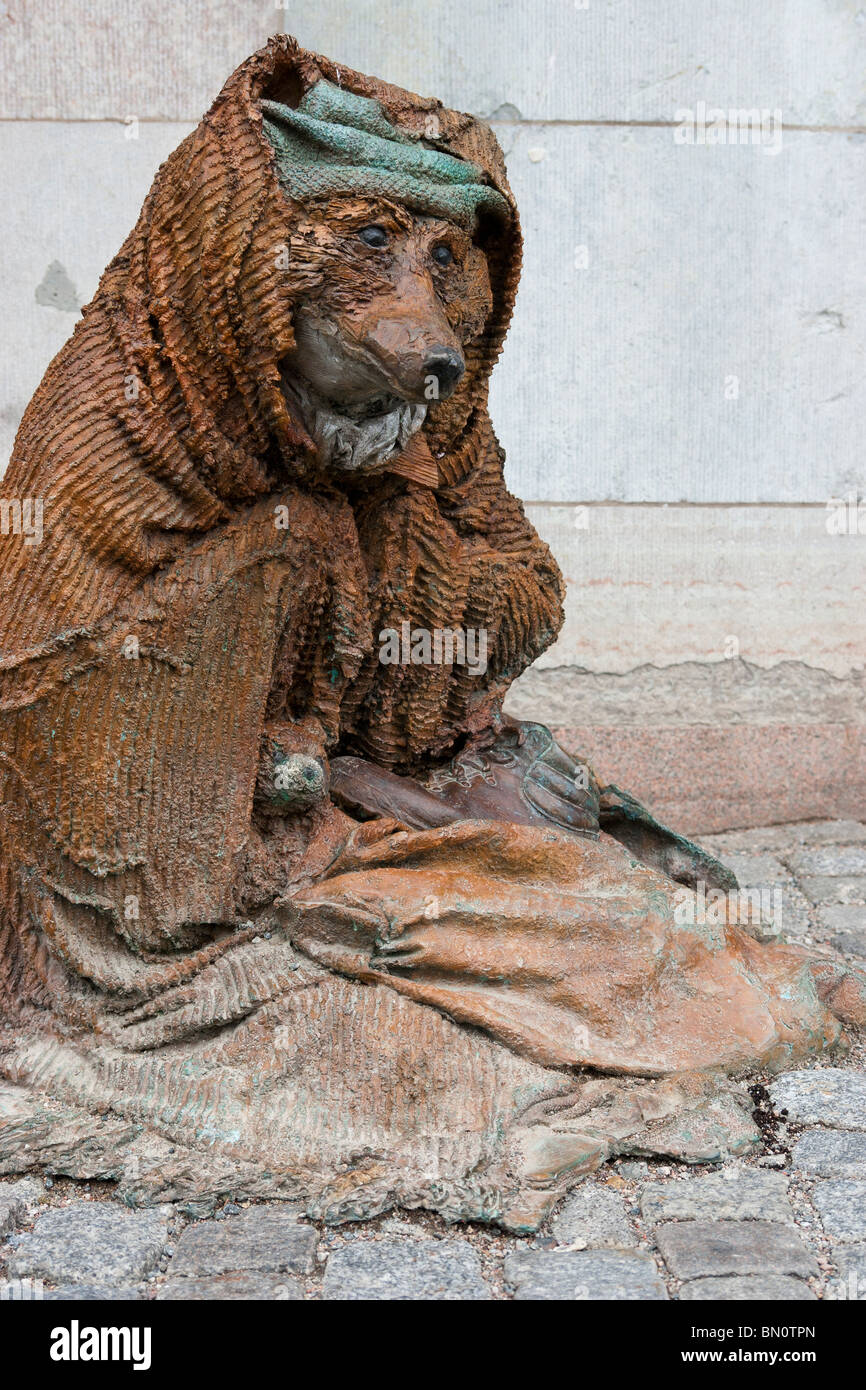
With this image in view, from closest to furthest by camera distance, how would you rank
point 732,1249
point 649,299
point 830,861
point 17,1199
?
point 732,1249
point 17,1199
point 830,861
point 649,299

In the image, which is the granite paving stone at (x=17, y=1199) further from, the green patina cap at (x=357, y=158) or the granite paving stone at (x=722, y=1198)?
the green patina cap at (x=357, y=158)

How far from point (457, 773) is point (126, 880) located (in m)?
0.87

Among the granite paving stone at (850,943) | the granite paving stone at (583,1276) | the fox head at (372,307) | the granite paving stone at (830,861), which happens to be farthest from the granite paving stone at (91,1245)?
the granite paving stone at (830,861)

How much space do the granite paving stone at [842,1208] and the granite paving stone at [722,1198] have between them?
62 mm

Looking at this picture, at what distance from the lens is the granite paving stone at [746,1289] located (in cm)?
262

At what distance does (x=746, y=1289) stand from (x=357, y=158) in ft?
7.24

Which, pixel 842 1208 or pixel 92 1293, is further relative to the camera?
pixel 842 1208

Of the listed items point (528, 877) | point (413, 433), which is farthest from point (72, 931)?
point (413, 433)

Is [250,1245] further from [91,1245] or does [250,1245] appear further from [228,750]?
[228,750]

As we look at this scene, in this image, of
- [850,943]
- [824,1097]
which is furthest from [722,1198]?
[850,943]

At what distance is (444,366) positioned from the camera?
3062mm

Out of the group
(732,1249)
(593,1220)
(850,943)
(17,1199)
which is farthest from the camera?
(850,943)

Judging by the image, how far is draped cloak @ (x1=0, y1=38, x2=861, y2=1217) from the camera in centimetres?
322

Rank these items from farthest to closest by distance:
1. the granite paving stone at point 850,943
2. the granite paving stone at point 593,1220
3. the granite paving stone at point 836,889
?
the granite paving stone at point 836,889, the granite paving stone at point 850,943, the granite paving stone at point 593,1220
